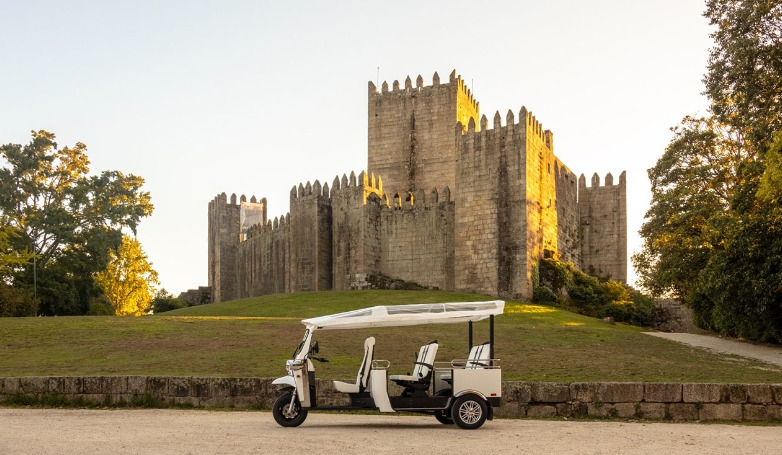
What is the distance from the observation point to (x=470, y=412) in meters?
14.0

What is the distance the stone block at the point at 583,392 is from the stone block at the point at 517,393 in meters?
0.79

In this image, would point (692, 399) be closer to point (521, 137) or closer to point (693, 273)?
point (693, 273)

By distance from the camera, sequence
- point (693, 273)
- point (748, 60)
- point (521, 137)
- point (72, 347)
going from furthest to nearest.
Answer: point (521, 137), point (693, 273), point (748, 60), point (72, 347)

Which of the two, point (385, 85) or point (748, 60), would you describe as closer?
point (748, 60)

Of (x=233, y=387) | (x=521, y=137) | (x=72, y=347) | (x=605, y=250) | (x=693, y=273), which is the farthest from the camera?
(x=605, y=250)

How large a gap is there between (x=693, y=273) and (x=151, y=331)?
20.3 meters

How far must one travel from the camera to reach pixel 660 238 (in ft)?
122

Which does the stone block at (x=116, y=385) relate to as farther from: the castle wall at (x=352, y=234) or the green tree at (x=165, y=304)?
the green tree at (x=165, y=304)

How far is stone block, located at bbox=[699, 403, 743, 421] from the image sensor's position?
15383 mm

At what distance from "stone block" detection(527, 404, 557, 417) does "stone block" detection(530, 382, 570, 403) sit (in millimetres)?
94

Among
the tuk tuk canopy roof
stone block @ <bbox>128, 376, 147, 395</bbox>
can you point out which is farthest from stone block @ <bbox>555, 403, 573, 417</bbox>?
Result: stone block @ <bbox>128, 376, 147, 395</bbox>

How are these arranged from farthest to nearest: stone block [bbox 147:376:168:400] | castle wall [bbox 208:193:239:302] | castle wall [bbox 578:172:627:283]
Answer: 1. castle wall [bbox 208:193:239:302]
2. castle wall [bbox 578:172:627:283]
3. stone block [bbox 147:376:168:400]

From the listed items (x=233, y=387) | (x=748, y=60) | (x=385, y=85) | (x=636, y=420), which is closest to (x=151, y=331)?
(x=233, y=387)

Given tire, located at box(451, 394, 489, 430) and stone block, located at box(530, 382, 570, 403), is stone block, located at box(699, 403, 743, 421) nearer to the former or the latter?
stone block, located at box(530, 382, 570, 403)
